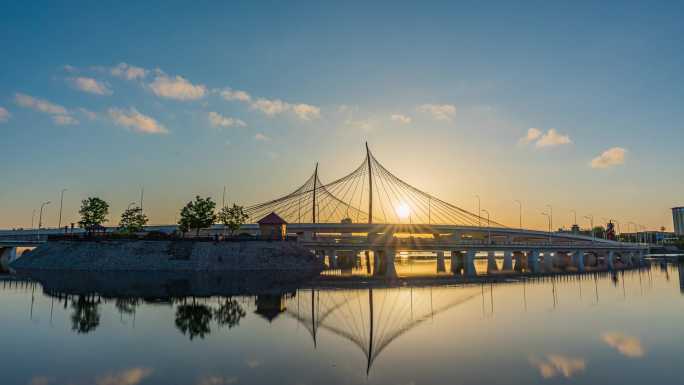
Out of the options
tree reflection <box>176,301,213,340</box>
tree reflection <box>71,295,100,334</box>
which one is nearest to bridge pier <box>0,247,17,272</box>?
tree reflection <box>71,295,100,334</box>

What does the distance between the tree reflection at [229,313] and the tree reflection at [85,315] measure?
7676 mm

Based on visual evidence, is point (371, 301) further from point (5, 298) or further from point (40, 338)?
point (5, 298)

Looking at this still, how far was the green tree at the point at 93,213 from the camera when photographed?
81.6 metres

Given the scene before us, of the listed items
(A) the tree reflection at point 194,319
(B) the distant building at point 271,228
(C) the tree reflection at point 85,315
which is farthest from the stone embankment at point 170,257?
(A) the tree reflection at point 194,319

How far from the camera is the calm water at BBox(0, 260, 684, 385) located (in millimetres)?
17484

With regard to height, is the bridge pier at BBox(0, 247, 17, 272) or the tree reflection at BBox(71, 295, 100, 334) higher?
the bridge pier at BBox(0, 247, 17, 272)

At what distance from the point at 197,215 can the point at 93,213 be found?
20.9 meters

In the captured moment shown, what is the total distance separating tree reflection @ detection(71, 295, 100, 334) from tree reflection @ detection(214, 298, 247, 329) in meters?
7.68

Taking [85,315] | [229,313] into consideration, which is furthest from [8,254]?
[229,313]

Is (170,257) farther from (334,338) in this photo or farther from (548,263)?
(548,263)

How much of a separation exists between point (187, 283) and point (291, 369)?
117 feet

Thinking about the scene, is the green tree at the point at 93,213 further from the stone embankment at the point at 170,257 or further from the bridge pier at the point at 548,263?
the bridge pier at the point at 548,263

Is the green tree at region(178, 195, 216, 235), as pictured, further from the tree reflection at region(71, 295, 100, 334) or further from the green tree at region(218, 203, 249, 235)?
the tree reflection at region(71, 295, 100, 334)

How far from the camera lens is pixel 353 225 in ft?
320
